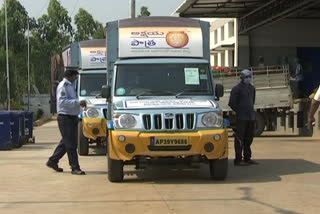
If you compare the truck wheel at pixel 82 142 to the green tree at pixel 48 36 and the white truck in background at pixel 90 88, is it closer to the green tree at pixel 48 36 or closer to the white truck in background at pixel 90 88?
the white truck in background at pixel 90 88

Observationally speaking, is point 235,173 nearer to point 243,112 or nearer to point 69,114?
point 243,112

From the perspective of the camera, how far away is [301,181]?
9594 millimetres

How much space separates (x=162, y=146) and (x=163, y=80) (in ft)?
5.20

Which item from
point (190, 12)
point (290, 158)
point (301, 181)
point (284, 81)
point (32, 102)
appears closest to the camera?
point (301, 181)

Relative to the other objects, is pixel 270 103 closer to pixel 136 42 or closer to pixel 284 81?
pixel 284 81

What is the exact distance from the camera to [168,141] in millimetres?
9102

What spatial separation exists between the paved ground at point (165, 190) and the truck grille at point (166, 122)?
35.9 inches

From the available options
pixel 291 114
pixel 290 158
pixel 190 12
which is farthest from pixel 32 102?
pixel 290 158

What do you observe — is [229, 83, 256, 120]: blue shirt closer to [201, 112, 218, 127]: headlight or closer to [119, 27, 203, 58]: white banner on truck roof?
[119, 27, 203, 58]: white banner on truck roof

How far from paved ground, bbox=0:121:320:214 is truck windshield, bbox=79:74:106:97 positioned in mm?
3010

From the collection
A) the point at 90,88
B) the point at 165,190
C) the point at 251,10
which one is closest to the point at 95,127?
the point at 90,88

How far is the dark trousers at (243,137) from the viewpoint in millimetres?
11711

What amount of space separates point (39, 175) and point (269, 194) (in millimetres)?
4290

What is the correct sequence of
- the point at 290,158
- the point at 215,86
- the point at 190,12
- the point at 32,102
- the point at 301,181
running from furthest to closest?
the point at 32,102 < the point at 190,12 < the point at 290,158 < the point at 215,86 < the point at 301,181
